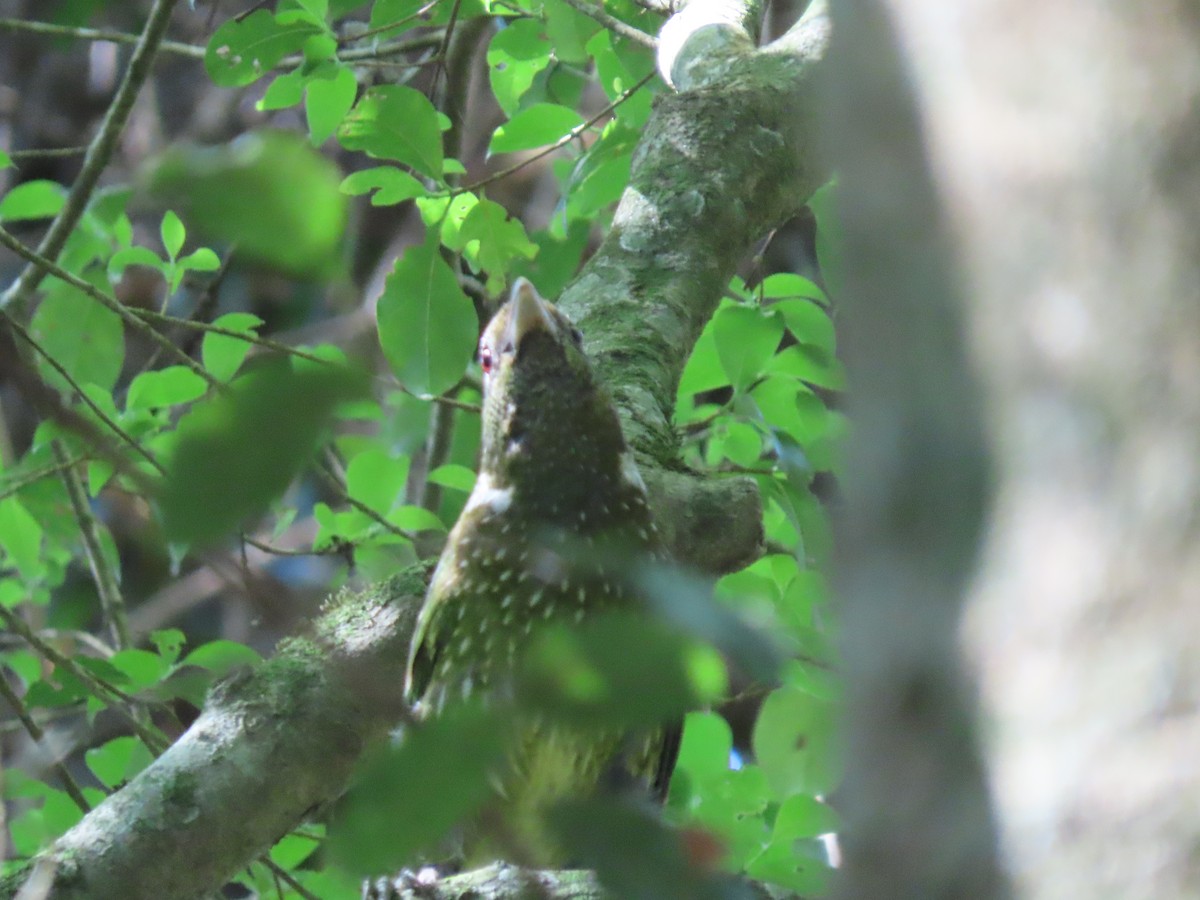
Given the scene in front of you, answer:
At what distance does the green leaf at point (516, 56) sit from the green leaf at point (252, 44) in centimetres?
42

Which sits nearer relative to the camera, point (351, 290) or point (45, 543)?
point (351, 290)

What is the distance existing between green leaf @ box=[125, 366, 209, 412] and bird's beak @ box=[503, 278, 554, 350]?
81cm

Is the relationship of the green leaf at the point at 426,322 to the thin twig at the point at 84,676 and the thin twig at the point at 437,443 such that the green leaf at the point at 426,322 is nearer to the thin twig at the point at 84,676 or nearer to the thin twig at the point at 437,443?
the thin twig at the point at 84,676

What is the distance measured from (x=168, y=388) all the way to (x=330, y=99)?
66 cm

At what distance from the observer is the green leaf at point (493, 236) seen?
2379 millimetres

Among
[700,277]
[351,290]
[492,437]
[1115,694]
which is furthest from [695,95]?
[1115,694]

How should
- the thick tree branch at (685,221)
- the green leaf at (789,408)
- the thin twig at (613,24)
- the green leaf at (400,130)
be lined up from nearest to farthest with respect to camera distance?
1. the green leaf at (400,130)
2. the thick tree branch at (685,221)
3. the green leaf at (789,408)
4. the thin twig at (613,24)

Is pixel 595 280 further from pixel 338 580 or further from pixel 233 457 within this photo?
pixel 233 457

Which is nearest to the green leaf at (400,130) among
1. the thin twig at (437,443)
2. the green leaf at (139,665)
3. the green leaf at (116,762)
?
the green leaf at (139,665)

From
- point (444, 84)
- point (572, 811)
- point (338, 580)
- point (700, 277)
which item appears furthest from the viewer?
point (444, 84)

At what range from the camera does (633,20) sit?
9.69 feet

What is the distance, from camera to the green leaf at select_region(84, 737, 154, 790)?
2.56 meters

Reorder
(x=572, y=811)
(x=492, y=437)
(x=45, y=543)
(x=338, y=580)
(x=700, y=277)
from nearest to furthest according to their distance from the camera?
(x=572, y=811) < (x=492, y=437) < (x=700, y=277) < (x=338, y=580) < (x=45, y=543)

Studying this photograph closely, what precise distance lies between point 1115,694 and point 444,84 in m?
3.01
